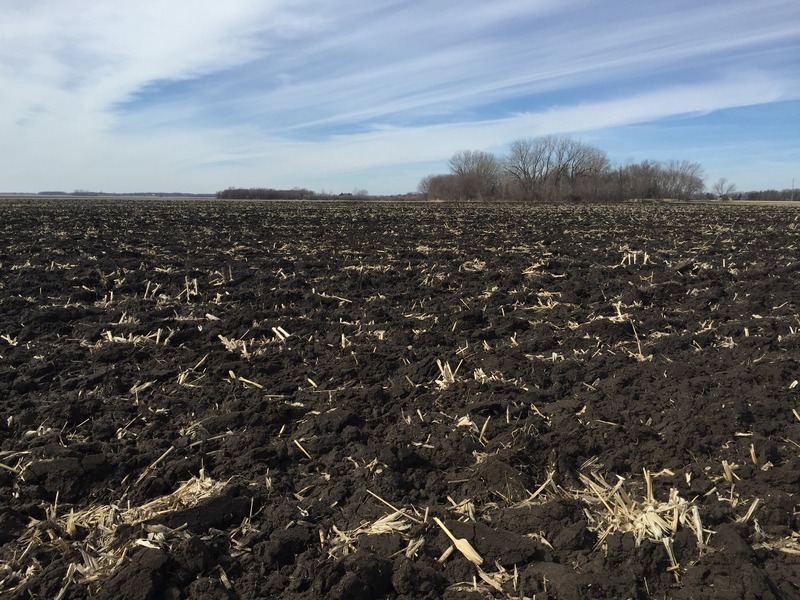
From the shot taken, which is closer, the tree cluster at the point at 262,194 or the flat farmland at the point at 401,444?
the flat farmland at the point at 401,444

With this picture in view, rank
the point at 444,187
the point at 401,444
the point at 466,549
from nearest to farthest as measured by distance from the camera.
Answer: the point at 466,549, the point at 401,444, the point at 444,187

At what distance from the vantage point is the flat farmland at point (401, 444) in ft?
9.39

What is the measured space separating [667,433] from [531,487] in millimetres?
1329

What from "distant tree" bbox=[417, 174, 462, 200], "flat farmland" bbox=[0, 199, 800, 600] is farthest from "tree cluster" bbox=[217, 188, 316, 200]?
"flat farmland" bbox=[0, 199, 800, 600]

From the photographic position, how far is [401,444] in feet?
13.7

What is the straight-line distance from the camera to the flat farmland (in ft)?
9.39

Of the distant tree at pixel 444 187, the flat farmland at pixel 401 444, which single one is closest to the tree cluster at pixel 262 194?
the distant tree at pixel 444 187

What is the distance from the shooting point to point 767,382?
16.6 ft

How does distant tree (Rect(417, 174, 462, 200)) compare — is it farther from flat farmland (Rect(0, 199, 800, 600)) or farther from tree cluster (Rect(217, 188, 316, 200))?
flat farmland (Rect(0, 199, 800, 600))

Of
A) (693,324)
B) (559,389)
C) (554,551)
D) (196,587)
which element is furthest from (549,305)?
(196,587)

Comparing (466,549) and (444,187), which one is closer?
(466,549)

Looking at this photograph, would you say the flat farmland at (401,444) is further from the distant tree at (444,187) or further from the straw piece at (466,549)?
the distant tree at (444,187)

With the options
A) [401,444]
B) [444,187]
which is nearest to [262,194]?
[444,187]

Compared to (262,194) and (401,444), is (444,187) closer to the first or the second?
(262,194)
